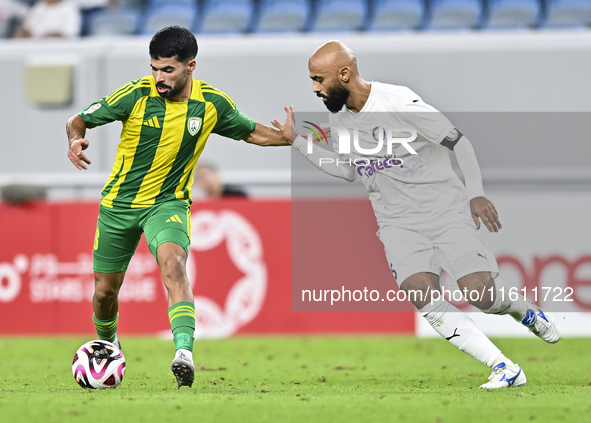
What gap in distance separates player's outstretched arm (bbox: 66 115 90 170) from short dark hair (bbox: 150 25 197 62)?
2.00 ft

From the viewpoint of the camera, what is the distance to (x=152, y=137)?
213 inches

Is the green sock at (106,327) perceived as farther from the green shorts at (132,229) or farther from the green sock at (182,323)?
the green sock at (182,323)

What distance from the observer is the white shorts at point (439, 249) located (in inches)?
211

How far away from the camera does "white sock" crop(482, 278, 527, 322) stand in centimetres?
532

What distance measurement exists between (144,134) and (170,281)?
0.96 metres

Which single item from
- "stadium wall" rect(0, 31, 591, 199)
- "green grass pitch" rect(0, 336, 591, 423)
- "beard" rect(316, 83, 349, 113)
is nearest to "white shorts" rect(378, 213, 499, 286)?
"green grass pitch" rect(0, 336, 591, 423)

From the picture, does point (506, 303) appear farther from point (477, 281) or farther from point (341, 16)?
point (341, 16)

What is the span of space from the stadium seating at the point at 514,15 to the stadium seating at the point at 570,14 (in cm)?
20

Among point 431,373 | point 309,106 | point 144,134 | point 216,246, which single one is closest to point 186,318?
point 144,134

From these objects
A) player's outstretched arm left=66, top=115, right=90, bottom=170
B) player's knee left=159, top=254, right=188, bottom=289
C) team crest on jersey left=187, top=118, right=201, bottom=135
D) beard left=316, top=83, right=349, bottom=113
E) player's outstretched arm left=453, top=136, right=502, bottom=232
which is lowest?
player's knee left=159, top=254, right=188, bottom=289

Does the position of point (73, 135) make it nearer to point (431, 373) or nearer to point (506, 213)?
point (431, 373)

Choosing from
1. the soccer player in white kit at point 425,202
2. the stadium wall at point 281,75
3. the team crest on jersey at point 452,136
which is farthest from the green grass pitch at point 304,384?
the stadium wall at point 281,75

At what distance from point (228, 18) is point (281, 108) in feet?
5.63

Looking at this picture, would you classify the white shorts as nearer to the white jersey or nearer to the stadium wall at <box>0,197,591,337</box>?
the white jersey
